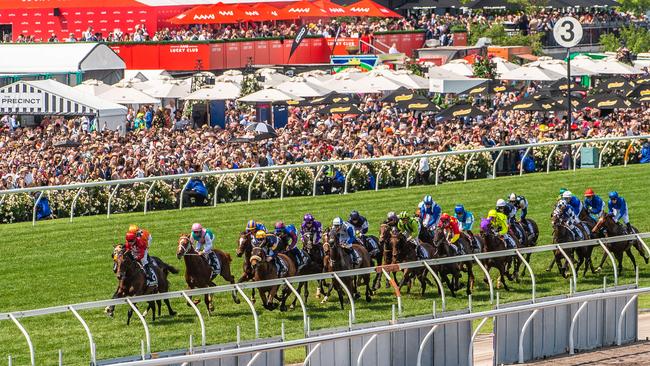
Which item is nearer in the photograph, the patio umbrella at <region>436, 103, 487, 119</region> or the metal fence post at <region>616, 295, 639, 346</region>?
the metal fence post at <region>616, 295, 639, 346</region>

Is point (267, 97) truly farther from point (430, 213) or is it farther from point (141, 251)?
point (141, 251)

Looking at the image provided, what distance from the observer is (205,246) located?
20141 millimetres

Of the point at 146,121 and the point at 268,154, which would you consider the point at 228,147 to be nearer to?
the point at 268,154

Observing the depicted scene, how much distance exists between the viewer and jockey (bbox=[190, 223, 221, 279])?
65.8 ft

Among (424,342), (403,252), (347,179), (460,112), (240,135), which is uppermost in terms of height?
(460,112)

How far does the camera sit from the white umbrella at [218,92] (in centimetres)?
3997

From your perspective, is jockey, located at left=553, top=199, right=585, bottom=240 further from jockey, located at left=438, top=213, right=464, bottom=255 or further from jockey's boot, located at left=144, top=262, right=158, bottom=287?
jockey's boot, located at left=144, top=262, right=158, bottom=287

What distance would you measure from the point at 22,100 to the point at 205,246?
1689cm

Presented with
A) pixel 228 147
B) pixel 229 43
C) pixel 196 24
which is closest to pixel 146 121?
pixel 228 147

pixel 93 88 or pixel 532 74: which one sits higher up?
pixel 532 74

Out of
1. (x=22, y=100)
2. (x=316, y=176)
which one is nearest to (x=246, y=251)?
(x=316, y=176)

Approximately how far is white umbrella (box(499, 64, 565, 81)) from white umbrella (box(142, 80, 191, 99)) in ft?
31.2

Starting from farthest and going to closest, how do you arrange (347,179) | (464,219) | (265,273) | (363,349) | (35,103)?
1. (35,103)
2. (347,179)
3. (464,219)
4. (265,273)
5. (363,349)

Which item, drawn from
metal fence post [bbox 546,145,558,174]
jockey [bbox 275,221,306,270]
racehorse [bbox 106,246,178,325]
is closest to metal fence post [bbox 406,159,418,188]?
metal fence post [bbox 546,145,558,174]
